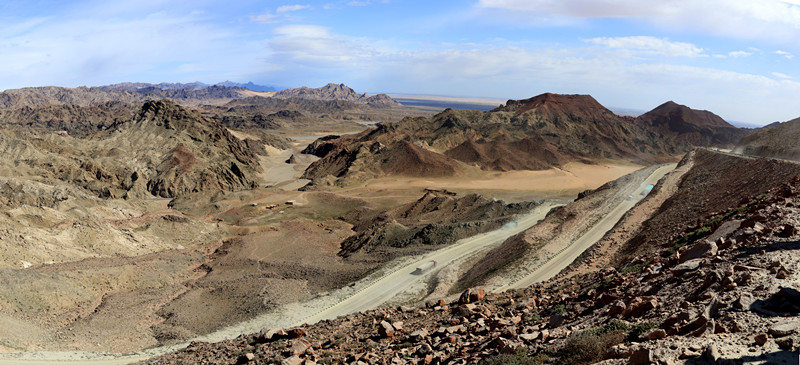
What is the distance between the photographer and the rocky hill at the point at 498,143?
98.4 metres

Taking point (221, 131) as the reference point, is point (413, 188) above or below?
below

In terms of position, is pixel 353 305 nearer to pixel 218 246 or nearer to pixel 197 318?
pixel 197 318

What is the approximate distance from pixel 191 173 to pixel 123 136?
31225 millimetres

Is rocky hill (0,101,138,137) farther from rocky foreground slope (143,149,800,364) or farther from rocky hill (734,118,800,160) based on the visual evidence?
rocky hill (734,118,800,160)

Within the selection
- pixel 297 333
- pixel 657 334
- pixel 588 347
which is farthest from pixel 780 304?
pixel 297 333

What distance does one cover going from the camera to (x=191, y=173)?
86.3 meters

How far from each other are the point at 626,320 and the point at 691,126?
175 metres

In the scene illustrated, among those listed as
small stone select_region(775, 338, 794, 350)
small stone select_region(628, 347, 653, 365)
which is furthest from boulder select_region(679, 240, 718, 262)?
small stone select_region(628, 347, 653, 365)

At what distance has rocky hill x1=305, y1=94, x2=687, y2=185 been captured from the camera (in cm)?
9844

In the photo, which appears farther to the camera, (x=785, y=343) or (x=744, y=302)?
(x=744, y=302)

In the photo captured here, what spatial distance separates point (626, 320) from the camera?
39.8ft

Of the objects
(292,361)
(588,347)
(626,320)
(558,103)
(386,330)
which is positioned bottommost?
(292,361)

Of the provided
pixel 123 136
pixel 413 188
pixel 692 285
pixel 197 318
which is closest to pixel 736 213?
pixel 692 285

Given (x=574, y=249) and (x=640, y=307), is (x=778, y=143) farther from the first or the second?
(x=640, y=307)
